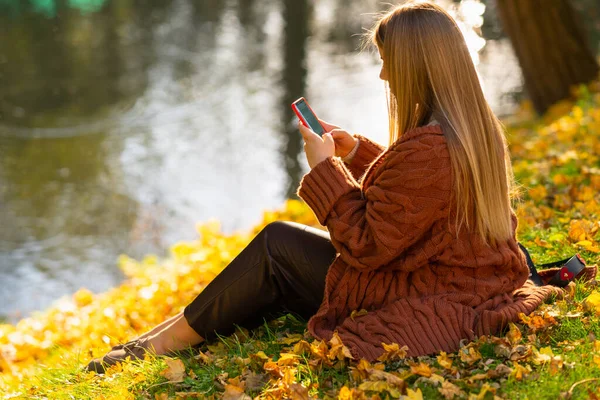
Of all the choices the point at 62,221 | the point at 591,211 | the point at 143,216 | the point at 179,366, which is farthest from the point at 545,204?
the point at 62,221

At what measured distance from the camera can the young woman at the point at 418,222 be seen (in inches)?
97.7

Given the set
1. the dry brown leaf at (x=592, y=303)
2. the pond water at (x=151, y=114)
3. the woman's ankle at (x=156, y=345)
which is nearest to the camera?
the dry brown leaf at (x=592, y=303)

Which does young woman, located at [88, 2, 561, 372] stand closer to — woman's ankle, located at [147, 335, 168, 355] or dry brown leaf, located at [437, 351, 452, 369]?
dry brown leaf, located at [437, 351, 452, 369]

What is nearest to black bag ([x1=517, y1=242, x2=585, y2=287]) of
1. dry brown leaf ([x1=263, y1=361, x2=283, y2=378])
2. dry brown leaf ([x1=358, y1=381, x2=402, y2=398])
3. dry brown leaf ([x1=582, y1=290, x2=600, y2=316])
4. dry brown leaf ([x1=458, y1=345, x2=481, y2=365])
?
dry brown leaf ([x1=582, y1=290, x2=600, y2=316])

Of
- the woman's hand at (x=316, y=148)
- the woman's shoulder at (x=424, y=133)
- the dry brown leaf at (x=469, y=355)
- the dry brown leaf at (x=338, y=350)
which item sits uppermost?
the woman's hand at (x=316, y=148)

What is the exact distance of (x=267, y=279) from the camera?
2.84 meters

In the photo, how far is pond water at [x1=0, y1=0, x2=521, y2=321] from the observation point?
22.8 feet

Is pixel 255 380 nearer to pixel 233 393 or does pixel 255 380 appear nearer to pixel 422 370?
pixel 233 393

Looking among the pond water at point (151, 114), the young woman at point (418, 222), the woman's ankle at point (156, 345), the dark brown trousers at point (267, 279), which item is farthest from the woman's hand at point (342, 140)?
the pond water at point (151, 114)

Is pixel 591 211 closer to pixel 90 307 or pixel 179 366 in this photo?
pixel 179 366

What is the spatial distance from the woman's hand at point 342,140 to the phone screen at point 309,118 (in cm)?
14

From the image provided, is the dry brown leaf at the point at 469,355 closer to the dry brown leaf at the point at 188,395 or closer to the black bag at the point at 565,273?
the black bag at the point at 565,273

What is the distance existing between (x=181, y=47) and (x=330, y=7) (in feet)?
9.79

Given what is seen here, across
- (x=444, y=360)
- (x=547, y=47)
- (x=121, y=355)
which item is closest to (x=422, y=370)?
(x=444, y=360)
